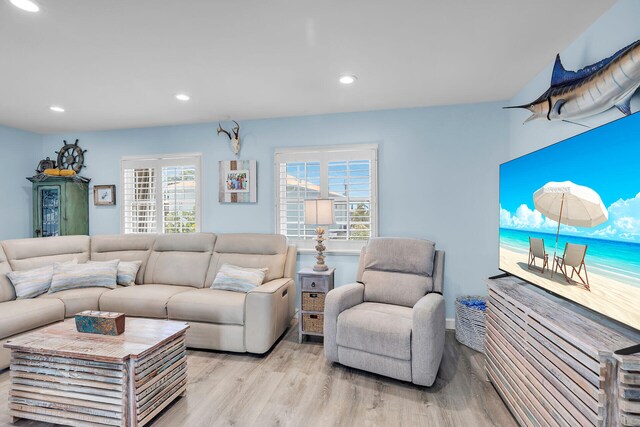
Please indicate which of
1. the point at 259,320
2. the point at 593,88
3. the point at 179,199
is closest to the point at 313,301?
the point at 259,320

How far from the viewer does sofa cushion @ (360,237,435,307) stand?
2.83 m

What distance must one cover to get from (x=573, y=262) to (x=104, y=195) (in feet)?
16.7

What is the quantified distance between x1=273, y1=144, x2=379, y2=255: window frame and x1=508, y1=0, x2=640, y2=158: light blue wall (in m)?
1.44

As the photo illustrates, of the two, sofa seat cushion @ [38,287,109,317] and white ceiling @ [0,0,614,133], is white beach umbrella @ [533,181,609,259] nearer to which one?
white ceiling @ [0,0,614,133]

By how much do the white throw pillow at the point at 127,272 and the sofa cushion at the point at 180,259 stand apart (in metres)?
0.13

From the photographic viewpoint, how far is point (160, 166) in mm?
4262

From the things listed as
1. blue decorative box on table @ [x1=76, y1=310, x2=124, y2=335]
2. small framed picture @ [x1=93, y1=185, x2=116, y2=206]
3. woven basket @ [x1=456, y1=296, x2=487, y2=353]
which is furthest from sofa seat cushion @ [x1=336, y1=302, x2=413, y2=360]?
small framed picture @ [x1=93, y1=185, x2=116, y2=206]

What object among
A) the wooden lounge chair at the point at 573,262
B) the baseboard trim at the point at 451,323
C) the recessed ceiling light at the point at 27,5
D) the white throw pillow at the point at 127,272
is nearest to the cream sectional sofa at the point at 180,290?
the white throw pillow at the point at 127,272

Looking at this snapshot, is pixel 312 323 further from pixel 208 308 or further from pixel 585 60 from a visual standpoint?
pixel 585 60

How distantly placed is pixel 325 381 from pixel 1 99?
4.08m

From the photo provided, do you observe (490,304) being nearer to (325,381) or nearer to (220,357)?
(325,381)

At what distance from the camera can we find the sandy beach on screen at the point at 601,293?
47.9 inches

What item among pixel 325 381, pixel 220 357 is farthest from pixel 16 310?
pixel 325 381

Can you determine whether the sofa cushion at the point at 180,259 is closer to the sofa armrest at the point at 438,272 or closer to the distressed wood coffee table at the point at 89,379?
the distressed wood coffee table at the point at 89,379
